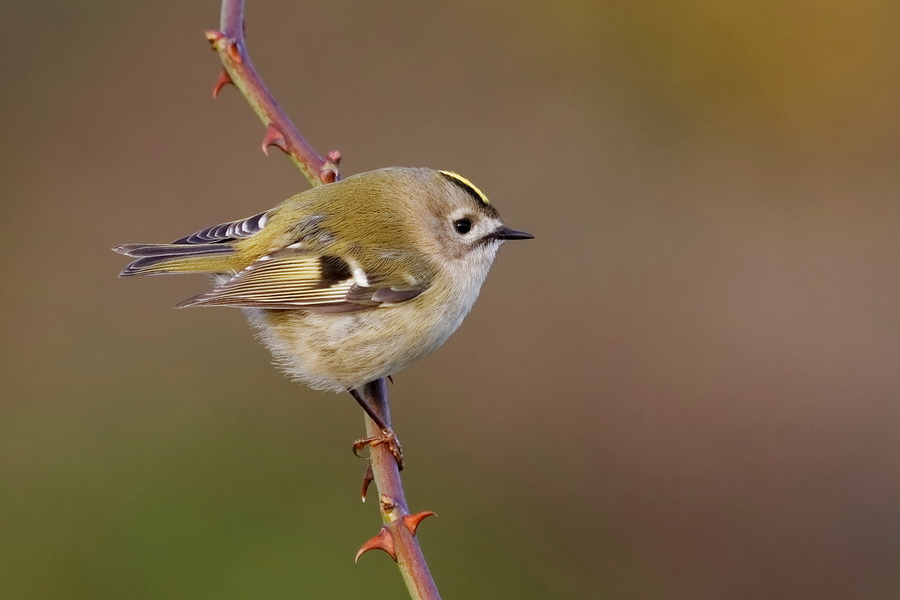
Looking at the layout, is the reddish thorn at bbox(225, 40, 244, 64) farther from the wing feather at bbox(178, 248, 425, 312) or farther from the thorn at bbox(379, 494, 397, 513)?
the thorn at bbox(379, 494, 397, 513)

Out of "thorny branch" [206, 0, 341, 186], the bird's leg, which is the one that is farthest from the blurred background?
"thorny branch" [206, 0, 341, 186]

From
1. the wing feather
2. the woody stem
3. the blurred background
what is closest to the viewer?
the woody stem

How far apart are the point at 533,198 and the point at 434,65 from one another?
1.19m

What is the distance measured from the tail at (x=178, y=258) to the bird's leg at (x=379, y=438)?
0.52 metres

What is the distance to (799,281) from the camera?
607cm

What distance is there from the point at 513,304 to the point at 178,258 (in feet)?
11.0

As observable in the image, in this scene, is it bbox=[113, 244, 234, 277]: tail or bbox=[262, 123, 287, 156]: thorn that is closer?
bbox=[262, 123, 287, 156]: thorn

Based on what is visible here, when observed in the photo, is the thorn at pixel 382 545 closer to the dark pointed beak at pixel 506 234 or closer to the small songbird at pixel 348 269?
the small songbird at pixel 348 269

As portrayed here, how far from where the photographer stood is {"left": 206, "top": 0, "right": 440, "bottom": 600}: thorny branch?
189 centimetres

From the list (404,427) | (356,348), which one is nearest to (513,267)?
(404,427)

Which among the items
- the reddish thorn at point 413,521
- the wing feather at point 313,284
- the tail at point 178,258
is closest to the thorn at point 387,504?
the reddish thorn at point 413,521

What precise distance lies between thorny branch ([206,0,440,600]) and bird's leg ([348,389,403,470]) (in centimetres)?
2

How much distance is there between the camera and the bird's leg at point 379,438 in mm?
2455

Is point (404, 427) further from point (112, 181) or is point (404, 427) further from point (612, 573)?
point (112, 181)
